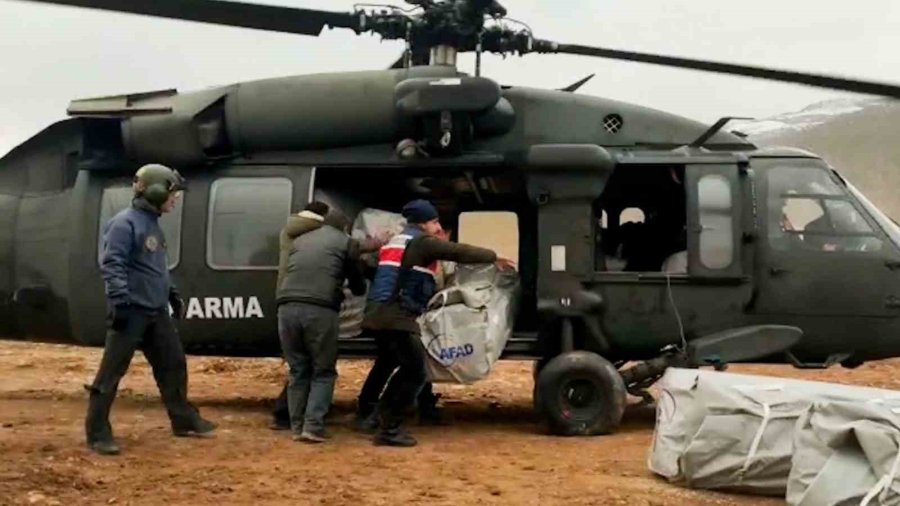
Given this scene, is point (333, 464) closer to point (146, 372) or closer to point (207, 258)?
point (207, 258)

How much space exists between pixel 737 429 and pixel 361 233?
3.88m

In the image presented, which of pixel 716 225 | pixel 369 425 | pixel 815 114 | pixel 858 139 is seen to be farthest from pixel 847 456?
pixel 815 114

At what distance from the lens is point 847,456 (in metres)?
5.09

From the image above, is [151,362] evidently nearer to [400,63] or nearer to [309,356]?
[309,356]

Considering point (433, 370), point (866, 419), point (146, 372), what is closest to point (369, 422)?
point (433, 370)

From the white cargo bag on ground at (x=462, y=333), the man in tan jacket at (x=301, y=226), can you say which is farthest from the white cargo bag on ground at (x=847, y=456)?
the man in tan jacket at (x=301, y=226)

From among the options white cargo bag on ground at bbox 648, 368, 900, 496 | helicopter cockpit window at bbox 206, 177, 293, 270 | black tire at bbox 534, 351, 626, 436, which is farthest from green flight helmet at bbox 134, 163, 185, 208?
white cargo bag on ground at bbox 648, 368, 900, 496

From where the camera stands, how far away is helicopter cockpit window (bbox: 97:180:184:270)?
8.87 metres

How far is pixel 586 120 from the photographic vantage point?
8867mm

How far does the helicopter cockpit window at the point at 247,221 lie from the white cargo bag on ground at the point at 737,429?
373cm

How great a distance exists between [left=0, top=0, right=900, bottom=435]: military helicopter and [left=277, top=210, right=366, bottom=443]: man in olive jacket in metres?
0.97

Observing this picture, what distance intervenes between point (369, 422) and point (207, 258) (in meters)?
1.85

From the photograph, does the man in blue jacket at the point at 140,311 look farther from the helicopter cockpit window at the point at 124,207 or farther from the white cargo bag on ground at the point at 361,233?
the white cargo bag on ground at the point at 361,233

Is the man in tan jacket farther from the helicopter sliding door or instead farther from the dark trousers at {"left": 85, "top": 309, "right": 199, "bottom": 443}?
the helicopter sliding door
